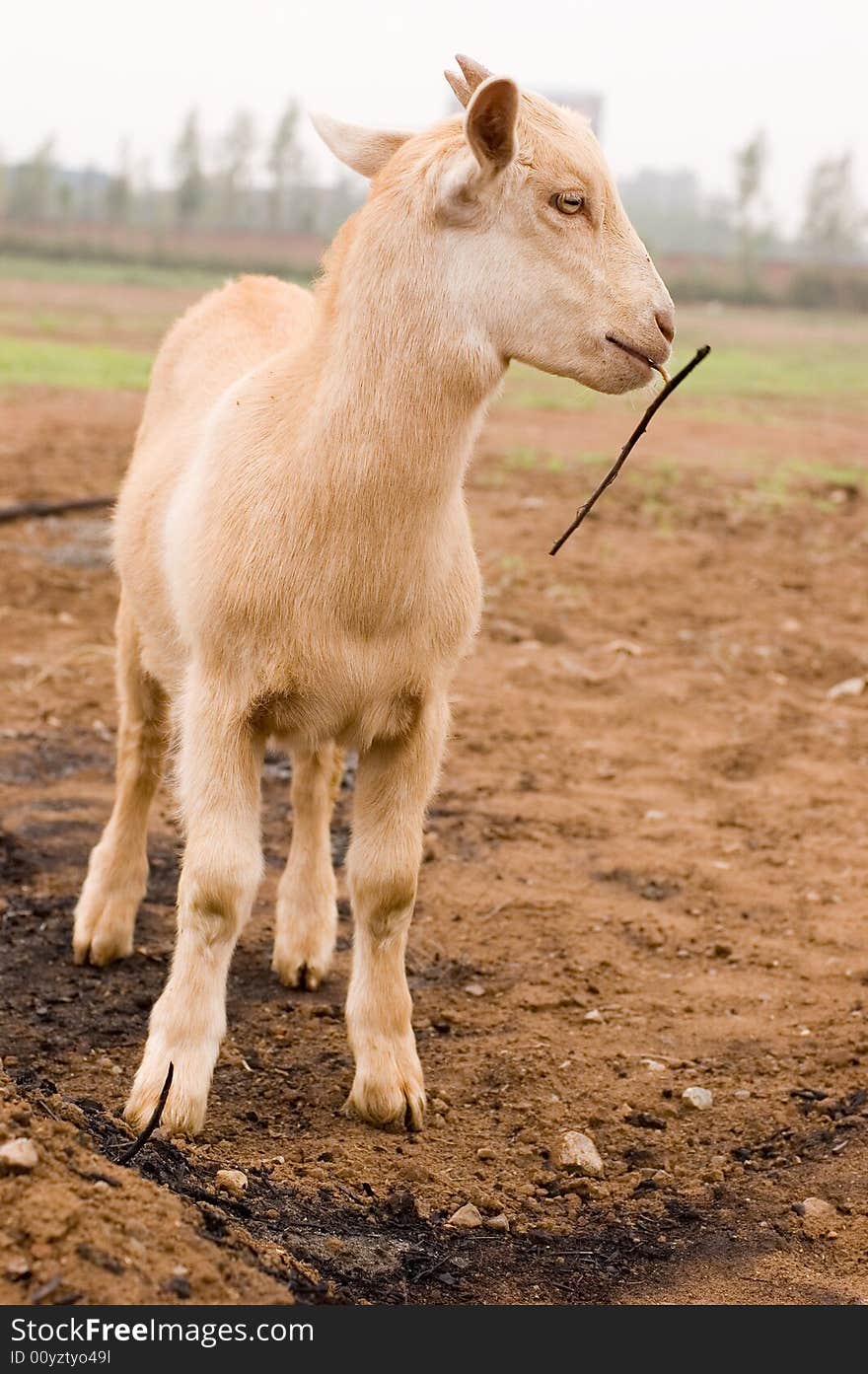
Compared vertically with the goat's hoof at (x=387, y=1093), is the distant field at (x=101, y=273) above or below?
below

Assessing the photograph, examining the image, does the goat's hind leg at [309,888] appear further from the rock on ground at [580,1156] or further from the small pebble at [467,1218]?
the small pebble at [467,1218]

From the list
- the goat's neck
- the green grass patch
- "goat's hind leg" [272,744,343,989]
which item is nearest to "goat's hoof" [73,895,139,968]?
"goat's hind leg" [272,744,343,989]

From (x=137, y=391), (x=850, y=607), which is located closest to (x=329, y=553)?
(x=850, y=607)

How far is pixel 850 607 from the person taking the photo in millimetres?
10188

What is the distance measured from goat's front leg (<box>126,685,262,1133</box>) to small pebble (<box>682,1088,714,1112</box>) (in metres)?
1.43

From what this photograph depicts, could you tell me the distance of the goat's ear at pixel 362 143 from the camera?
4105 millimetres

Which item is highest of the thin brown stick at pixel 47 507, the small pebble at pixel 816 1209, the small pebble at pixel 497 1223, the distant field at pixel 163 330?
the small pebble at pixel 816 1209

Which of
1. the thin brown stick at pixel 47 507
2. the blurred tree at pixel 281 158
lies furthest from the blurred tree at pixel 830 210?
the thin brown stick at pixel 47 507

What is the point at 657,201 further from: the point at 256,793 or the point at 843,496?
the point at 256,793

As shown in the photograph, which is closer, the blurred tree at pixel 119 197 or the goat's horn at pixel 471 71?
the goat's horn at pixel 471 71

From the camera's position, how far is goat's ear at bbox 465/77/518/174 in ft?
11.3

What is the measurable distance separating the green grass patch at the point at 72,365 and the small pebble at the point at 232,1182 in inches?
590

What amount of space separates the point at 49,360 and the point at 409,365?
1759 centimetres

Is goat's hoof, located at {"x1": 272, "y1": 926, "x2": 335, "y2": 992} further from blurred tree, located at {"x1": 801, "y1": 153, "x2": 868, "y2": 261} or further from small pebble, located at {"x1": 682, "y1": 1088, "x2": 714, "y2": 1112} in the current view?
blurred tree, located at {"x1": 801, "y1": 153, "x2": 868, "y2": 261}
